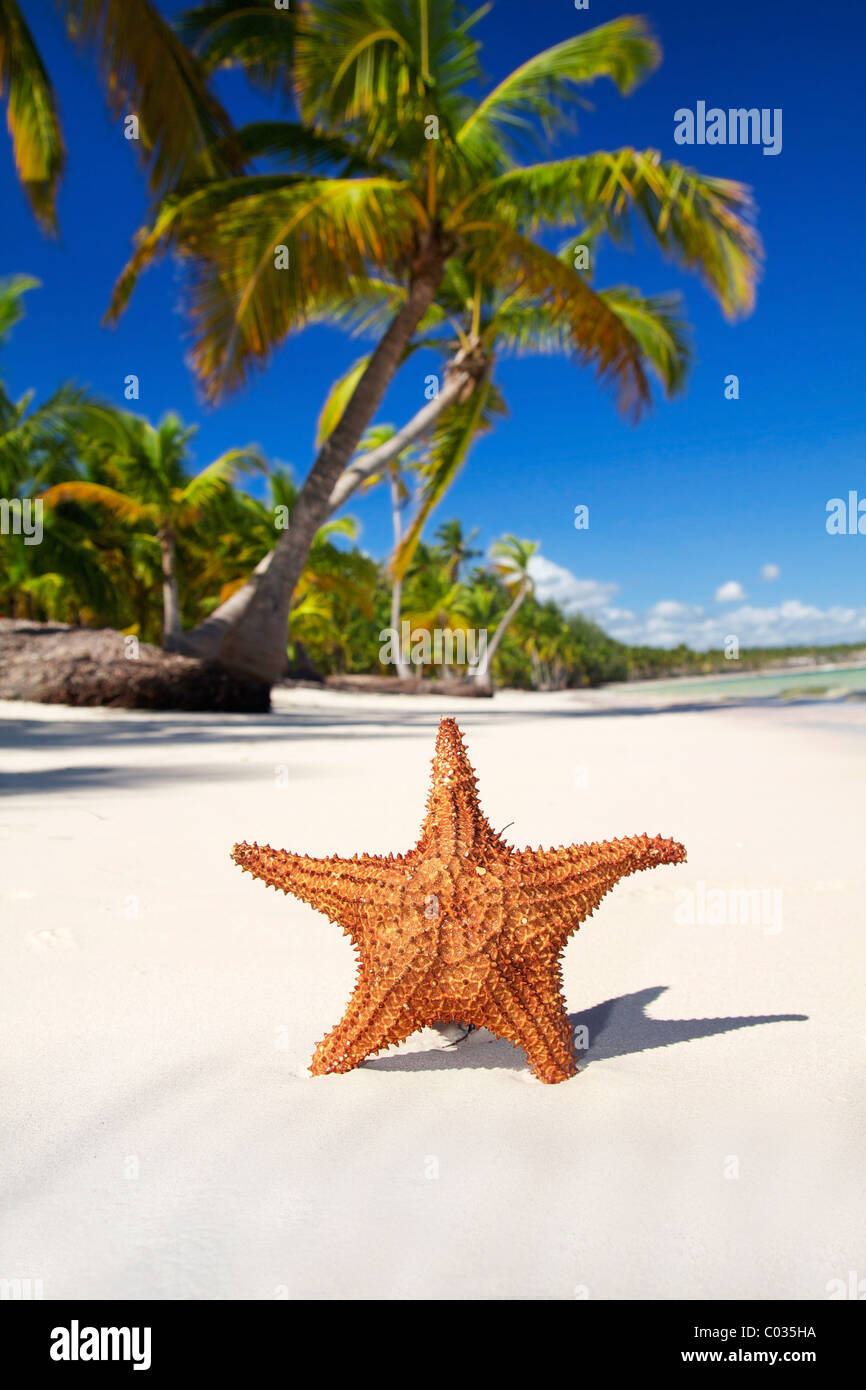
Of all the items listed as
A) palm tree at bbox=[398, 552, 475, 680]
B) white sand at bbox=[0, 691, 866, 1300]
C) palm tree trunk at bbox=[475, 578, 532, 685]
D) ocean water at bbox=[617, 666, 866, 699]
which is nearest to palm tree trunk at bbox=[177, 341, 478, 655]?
white sand at bbox=[0, 691, 866, 1300]

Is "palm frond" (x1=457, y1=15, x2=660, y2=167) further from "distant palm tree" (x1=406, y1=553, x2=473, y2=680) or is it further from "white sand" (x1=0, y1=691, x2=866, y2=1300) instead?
"distant palm tree" (x1=406, y1=553, x2=473, y2=680)

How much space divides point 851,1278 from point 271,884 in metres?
1.33

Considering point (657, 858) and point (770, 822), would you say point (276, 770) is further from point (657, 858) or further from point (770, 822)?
point (657, 858)

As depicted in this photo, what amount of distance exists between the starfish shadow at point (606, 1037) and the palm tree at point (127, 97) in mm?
11220

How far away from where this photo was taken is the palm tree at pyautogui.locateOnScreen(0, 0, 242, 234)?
936 centimetres

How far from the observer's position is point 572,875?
6.47 feet

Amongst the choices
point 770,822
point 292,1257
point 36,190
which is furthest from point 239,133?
point 292,1257

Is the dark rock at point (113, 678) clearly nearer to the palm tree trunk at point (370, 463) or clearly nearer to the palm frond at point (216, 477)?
the palm tree trunk at point (370, 463)

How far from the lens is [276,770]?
6.54m

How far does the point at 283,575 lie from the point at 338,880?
12.1m

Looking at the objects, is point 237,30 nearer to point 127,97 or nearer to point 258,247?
point 258,247

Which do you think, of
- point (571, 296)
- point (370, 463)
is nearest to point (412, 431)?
point (370, 463)

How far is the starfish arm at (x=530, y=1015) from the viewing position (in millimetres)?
1856

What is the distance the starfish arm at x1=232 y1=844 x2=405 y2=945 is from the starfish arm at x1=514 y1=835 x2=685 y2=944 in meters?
0.29
